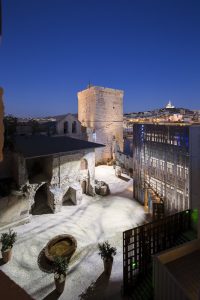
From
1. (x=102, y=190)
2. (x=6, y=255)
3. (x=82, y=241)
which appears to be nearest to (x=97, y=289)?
(x=82, y=241)

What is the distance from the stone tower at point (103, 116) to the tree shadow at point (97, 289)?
78.7ft

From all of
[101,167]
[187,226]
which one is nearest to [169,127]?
[187,226]

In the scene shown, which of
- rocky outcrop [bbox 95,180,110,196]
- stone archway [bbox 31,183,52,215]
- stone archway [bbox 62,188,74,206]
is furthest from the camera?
rocky outcrop [bbox 95,180,110,196]

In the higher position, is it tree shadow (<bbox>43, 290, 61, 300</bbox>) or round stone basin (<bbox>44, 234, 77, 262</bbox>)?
round stone basin (<bbox>44, 234, 77, 262</bbox>)

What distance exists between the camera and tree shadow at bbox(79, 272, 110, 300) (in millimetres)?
10656

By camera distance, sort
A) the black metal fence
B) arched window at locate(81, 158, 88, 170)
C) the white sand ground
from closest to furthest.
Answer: the black metal fence, the white sand ground, arched window at locate(81, 158, 88, 170)

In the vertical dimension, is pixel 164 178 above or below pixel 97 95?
below

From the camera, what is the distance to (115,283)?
1161 cm

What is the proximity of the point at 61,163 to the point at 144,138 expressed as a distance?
8217mm

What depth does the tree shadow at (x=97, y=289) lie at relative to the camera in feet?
35.0

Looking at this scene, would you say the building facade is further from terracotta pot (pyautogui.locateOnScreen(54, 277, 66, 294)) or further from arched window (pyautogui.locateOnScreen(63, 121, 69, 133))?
arched window (pyautogui.locateOnScreen(63, 121, 69, 133))

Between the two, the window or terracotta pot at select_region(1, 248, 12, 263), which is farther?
the window

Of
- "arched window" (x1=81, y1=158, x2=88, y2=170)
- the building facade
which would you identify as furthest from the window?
the building facade

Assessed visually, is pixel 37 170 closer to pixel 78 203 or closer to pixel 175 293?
pixel 78 203
